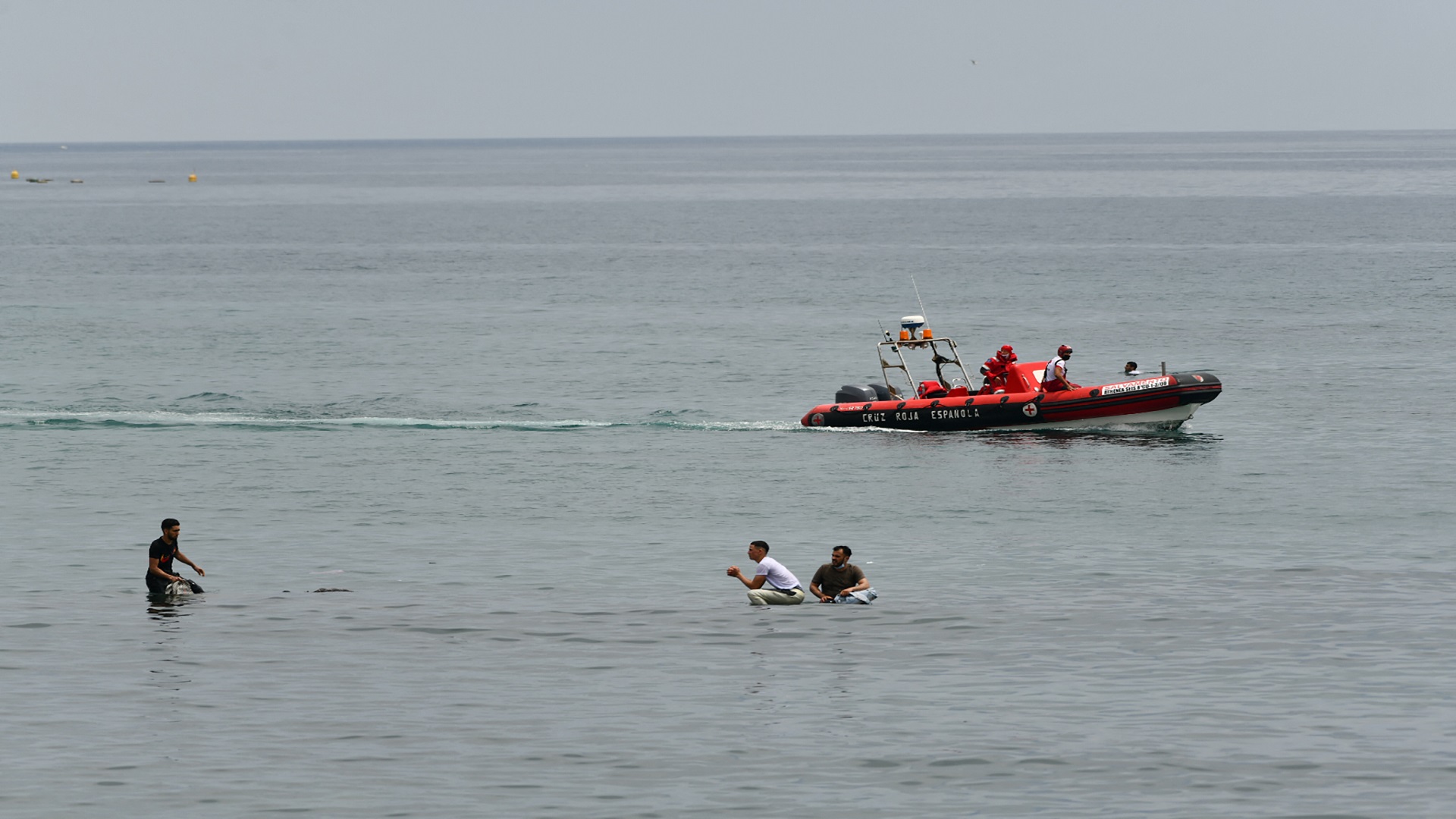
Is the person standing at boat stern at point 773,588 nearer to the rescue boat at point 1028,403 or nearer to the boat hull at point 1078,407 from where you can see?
the rescue boat at point 1028,403

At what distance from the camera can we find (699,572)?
82.3 ft

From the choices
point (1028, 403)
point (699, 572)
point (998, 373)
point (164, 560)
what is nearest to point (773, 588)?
point (699, 572)

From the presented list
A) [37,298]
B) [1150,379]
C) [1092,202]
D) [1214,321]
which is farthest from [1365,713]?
[1092,202]

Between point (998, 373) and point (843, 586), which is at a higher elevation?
point (998, 373)

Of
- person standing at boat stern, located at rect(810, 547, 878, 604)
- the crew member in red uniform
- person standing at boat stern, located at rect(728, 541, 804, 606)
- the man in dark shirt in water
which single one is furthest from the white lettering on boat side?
the man in dark shirt in water

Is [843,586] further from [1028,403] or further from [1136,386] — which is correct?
[1136,386]

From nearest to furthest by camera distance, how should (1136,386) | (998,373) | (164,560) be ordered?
(164,560), (1136,386), (998,373)

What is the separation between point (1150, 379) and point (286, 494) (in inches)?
682

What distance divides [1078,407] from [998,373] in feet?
6.21

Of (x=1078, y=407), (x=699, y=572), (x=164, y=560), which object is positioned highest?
(x=1078, y=407)

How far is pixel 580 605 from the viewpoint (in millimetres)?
23016

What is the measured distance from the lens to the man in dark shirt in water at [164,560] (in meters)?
22.8

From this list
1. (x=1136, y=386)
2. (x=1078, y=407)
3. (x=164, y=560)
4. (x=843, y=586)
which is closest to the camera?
(x=843, y=586)

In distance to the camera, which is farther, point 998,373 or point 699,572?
point 998,373
